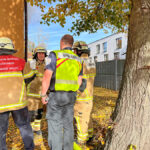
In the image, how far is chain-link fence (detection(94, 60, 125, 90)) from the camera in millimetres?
11602

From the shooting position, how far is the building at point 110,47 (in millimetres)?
33500

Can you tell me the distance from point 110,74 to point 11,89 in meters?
10.8

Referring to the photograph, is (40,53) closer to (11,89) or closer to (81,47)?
(81,47)

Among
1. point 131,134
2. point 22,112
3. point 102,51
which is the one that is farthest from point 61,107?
point 102,51

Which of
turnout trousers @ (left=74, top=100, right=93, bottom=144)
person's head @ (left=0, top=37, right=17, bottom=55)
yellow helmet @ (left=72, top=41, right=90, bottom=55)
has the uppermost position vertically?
yellow helmet @ (left=72, top=41, right=90, bottom=55)

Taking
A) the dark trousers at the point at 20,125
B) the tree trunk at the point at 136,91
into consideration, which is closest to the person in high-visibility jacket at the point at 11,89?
the dark trousers at the point at 20,125

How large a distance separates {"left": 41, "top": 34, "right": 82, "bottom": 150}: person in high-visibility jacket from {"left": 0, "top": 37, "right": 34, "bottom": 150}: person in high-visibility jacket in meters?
0.37

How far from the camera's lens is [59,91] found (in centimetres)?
256

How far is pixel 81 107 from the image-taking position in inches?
132

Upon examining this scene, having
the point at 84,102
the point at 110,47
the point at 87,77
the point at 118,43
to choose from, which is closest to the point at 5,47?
the point at 87,77

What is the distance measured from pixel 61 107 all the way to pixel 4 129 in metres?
0.96

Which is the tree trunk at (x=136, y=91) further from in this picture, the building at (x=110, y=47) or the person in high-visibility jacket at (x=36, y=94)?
the building at (x=110, y=47)

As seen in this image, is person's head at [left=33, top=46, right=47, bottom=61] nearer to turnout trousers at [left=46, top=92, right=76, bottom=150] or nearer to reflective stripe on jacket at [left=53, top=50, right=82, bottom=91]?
reflective stripe on jacket at [left=53, top=50, right=82, bottom=91]

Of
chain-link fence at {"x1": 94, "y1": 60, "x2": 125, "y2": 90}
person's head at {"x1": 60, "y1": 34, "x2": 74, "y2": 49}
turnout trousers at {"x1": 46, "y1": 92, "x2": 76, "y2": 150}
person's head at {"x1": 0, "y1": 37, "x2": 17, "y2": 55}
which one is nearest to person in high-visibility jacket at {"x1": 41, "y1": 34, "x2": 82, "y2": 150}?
turnout trousers at {"x1": 46, "y1": 92, "x2": 76, "y2": 150}
